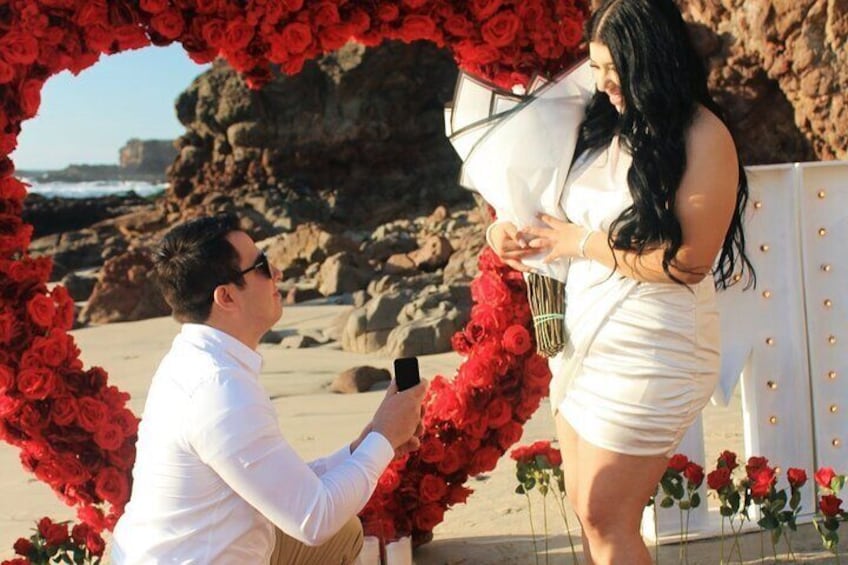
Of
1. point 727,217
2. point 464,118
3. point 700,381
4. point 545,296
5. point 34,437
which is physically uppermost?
point 464,118

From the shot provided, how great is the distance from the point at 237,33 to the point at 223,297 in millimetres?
1707

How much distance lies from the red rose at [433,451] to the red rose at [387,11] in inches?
70.5

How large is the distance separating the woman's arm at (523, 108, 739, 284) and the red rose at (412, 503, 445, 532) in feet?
6.64

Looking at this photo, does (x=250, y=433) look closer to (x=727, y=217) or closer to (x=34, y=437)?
(x=727, y=217)

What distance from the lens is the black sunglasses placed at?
299 cm

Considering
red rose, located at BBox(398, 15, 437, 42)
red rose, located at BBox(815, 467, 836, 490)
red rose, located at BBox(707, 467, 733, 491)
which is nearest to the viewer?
red rose, located at BBox(815, 467, 836, 490)

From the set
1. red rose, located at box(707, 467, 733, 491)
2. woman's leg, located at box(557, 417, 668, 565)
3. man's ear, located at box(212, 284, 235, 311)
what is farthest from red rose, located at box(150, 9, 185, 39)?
red rose, located at box(707, 467, 733, 491)

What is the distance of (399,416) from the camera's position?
3.11 metres

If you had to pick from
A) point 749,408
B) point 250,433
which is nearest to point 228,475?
point 250,433

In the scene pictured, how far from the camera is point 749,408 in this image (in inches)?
190

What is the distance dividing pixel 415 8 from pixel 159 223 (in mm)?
25818

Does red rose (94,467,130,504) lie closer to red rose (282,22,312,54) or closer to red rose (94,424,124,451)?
red rose (94,424,124,451)

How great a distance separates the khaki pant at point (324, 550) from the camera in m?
3.31

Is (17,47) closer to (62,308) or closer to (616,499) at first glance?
(62,308)
